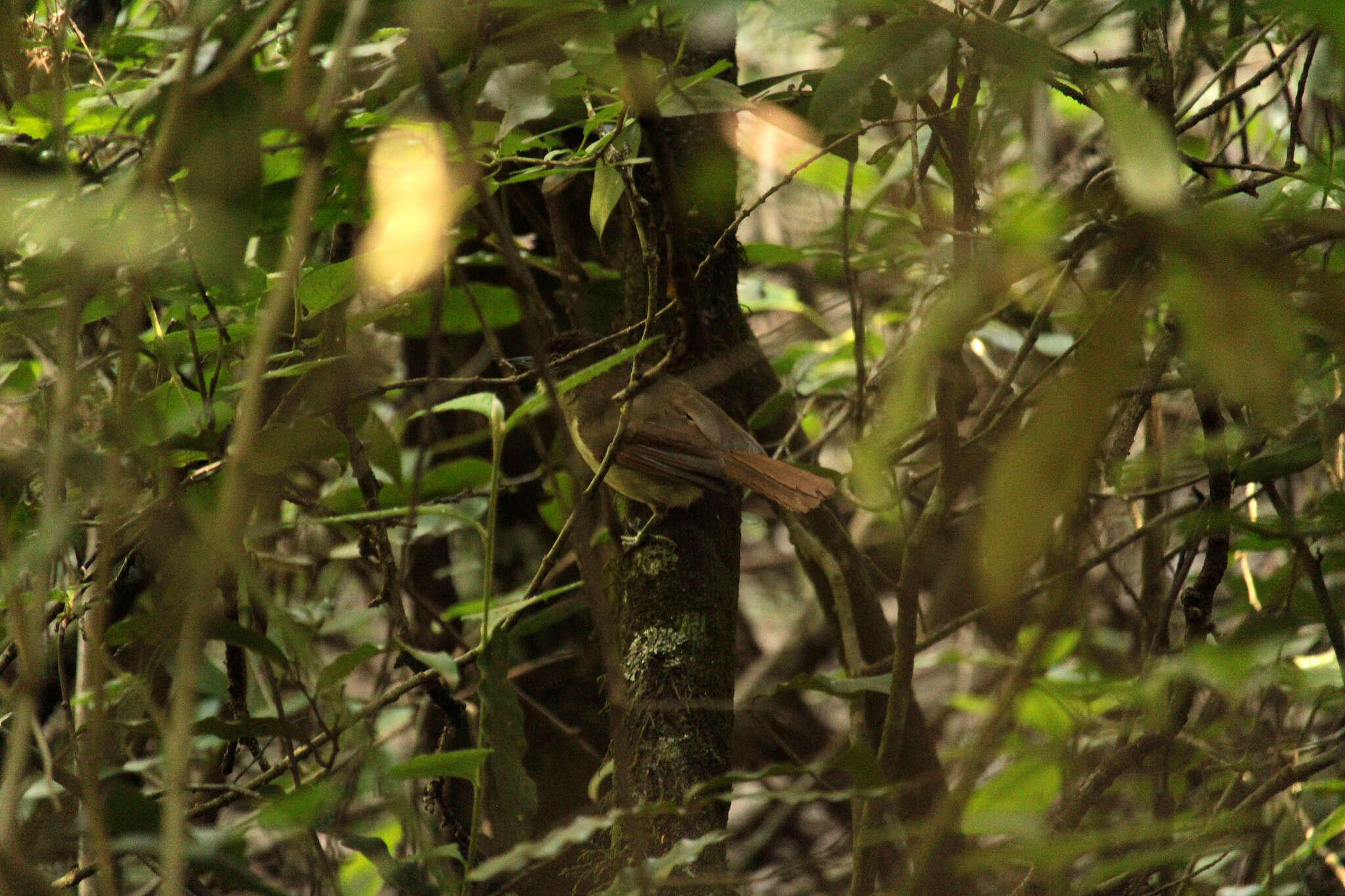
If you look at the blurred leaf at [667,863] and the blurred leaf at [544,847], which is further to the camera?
the blurred leaf at [667,863]

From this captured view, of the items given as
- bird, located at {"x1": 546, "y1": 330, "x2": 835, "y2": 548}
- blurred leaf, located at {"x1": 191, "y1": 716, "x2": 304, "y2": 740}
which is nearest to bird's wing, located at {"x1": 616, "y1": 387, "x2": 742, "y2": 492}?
bird, located at {"x1": 546, "y1": 330, "x2": 835, "y2": 548}

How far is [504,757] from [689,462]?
118 cm

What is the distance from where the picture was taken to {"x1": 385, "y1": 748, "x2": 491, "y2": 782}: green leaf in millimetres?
1344

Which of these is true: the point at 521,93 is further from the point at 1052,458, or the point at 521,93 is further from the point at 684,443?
the point at 684,443

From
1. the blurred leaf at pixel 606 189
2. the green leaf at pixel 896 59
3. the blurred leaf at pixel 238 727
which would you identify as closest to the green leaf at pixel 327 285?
the blurred leaf at pixel 606 189

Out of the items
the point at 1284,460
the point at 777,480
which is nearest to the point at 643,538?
the point at 777,480

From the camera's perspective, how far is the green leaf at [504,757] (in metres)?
1.54

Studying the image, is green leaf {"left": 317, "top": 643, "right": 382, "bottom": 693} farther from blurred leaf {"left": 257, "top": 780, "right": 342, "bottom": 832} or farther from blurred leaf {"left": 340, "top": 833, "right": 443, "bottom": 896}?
blurred leaf {"left": 257, "top": 780, "right": 342, "bottom": 832}

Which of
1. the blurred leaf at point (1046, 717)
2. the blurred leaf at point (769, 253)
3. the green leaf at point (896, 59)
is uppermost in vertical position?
the green leaf at point (896, 59)

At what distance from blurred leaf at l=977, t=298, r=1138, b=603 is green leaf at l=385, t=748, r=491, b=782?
0.80 m

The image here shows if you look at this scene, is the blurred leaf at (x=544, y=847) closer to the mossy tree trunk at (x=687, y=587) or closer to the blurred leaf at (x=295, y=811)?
the blurred leaf at (x=295, y=811)

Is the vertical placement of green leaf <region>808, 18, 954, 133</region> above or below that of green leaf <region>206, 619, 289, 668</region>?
above

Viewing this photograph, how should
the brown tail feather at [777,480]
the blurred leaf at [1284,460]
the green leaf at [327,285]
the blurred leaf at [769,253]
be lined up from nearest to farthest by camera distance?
the blurred leaf at [1284,460] < the green leaf at [327,285] < the brown tail feather at [777,480] < the blurred leaf at [769,253]

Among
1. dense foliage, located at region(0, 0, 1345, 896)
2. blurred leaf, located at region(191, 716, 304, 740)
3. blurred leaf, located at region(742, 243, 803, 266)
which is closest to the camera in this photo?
dense foliage, located at region(0, 0, 1345, 896)
